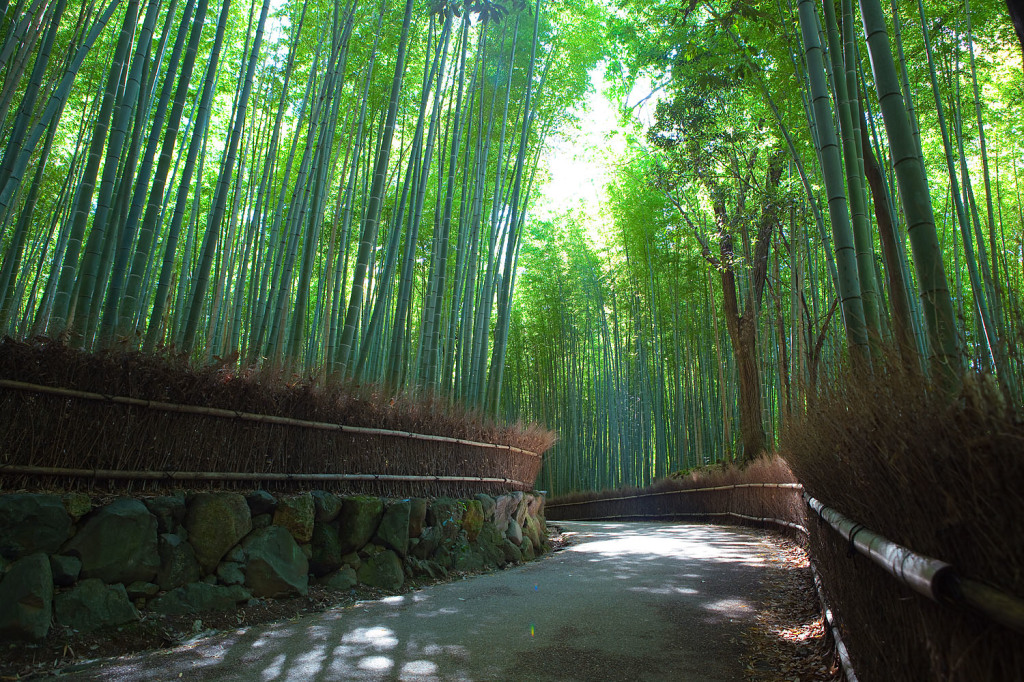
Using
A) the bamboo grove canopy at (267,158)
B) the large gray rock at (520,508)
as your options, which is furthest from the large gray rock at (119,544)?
the large gray rock at (520,508)

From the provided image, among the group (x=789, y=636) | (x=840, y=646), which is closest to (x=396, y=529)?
(x=789, y=636)

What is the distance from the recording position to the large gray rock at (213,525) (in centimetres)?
281

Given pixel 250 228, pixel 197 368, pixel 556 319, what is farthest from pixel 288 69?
pixel 556 319

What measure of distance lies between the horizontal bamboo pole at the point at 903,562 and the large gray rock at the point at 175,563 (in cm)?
261

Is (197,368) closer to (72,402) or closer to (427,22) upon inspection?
(72,402)

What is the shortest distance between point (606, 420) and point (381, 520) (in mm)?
8774

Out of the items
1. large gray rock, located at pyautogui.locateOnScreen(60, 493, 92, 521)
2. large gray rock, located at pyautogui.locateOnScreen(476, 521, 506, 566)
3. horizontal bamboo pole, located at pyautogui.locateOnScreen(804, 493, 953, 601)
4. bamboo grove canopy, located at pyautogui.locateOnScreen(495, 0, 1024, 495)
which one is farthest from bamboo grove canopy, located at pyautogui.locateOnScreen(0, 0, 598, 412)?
horizontal bamboo pole, located at pyautogui.locateOnScreen(804, 493, 953, 601)

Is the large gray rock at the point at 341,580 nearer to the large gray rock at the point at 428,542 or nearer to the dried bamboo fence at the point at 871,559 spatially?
the large gray rock at the point at 428,542

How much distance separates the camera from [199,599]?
271 cm

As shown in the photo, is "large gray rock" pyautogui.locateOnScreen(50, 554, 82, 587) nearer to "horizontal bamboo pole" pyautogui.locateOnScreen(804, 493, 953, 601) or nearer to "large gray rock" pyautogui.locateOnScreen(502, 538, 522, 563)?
"horizontal bamboo pole" pyautogui.locateOnScreen(804, 493, 953, 601)

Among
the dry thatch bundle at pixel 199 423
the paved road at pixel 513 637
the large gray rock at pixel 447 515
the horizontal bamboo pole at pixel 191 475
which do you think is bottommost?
the paved road at pixel 513 637

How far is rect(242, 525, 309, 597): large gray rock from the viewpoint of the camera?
2.97 metres

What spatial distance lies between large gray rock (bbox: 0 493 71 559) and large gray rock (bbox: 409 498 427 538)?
195 centimetres

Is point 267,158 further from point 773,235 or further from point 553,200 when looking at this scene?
point 553,200
